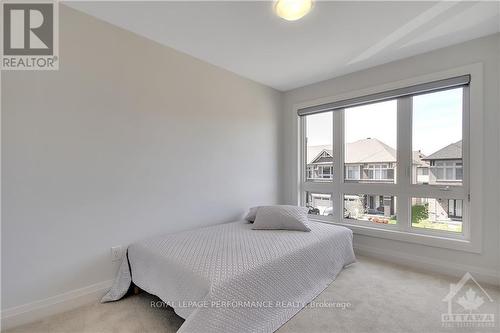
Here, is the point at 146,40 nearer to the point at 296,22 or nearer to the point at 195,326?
Answer: the point at 296,22

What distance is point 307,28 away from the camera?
211cm

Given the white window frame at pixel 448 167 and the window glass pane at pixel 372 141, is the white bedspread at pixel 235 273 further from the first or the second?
the white window frame at pixel 448 167

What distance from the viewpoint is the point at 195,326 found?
1259mm

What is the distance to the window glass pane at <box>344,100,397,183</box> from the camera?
2.85m

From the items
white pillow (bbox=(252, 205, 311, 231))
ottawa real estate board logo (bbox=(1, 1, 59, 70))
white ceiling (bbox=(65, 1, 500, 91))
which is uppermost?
white ceiling (bbox=(65, 1, 500, 91))

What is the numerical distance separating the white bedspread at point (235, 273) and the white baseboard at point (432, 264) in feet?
2.38

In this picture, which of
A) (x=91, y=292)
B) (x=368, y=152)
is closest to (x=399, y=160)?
(x=368, y=152)

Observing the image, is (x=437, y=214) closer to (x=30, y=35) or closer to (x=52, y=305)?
(x=52, y=305)

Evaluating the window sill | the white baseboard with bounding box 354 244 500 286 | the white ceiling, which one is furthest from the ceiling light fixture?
the white baseboard with bounding box 354 244 500 286

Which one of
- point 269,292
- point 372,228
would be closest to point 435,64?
point 372,228

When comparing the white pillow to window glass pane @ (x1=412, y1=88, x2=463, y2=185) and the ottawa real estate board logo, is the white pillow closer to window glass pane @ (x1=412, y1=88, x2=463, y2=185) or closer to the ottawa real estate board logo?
window glass pane @ (x1=412, y1=88, x2=463, y2=185)

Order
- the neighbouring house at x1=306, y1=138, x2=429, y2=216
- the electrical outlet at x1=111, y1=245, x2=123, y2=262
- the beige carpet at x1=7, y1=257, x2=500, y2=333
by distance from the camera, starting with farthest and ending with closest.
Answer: the neighbouring house at x1=306, y1=138, x2=429, y2=216 < the electrical outlet at x1=111, y1=245, x2=123, y2=262 < the beige carpet at x1=7, y1=257, x2=500, y2=333

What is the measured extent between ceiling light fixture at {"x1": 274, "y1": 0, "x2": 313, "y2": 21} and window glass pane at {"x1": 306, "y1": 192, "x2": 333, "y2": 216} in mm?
2401

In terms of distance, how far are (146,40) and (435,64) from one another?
297 cm
